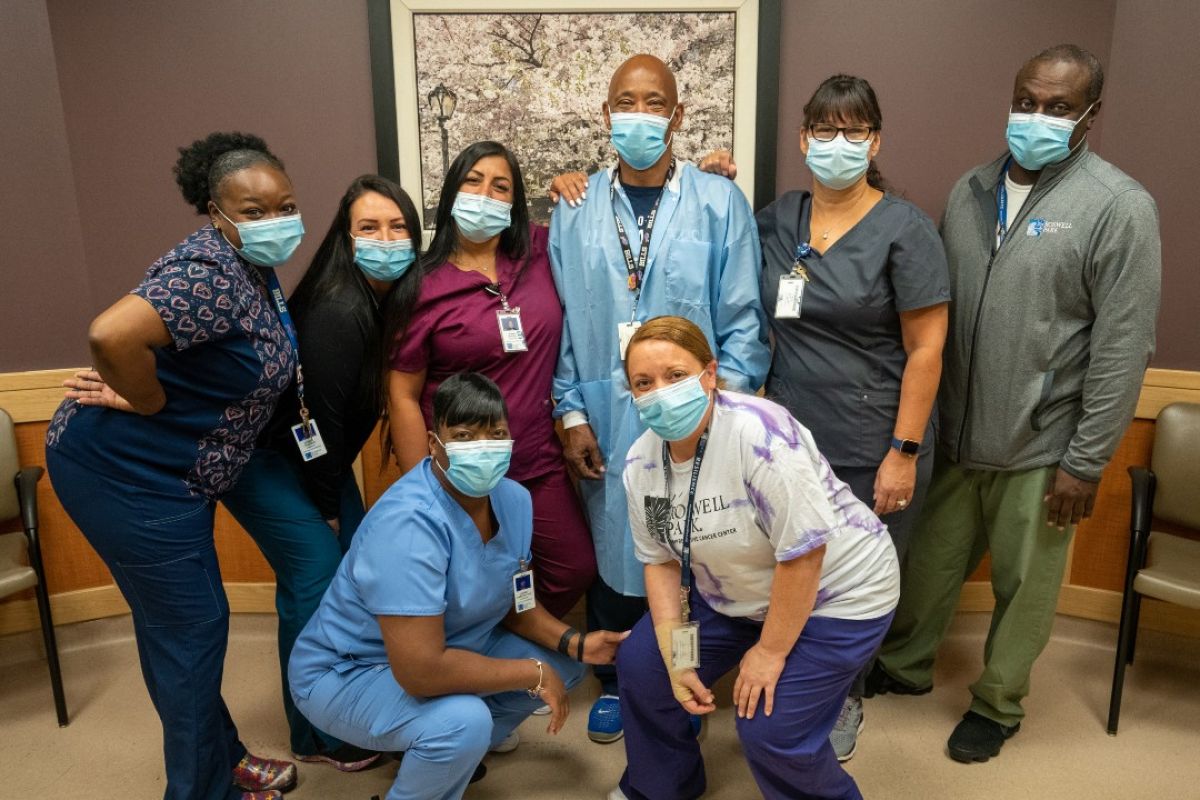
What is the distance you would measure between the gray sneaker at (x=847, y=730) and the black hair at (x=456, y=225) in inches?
57.7

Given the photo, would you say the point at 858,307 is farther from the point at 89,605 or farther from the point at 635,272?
the point at 89,605

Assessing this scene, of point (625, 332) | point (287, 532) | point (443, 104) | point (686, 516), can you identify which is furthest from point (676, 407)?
point (443, 104)

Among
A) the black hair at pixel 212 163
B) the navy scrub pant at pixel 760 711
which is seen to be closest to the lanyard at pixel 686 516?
the navy scrub pant at pixel 760 711

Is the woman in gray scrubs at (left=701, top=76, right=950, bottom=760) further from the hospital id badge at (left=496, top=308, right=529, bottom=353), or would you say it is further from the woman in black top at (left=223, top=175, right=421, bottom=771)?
the woman in black top at (left=223, top=175, right=421, bottom=771)

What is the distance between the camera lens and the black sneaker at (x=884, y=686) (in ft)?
8.61

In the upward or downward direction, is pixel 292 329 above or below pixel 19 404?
above

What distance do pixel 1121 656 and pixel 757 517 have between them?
135cm

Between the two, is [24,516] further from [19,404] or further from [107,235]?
[107,235]

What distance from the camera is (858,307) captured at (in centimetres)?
207

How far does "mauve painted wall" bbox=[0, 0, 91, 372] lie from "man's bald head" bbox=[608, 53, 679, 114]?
5.86 ft

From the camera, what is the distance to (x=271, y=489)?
2.11m

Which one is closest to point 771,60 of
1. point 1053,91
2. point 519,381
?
point 1053,91

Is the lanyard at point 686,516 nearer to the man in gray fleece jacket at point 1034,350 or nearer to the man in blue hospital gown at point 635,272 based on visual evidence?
the man in blue hospital gown at point 635,272

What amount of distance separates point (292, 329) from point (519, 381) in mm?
557
